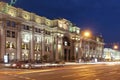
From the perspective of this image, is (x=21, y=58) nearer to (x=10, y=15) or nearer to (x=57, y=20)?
(x=10, y=15)

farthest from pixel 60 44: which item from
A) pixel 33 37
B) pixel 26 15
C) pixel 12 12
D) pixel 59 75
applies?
pixel 59 75

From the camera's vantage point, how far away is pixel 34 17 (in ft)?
311

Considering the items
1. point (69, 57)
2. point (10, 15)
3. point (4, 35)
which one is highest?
point (10, 15)

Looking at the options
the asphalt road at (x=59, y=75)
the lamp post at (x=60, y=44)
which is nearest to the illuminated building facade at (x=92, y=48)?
the lamp post at (x=60, y=44)

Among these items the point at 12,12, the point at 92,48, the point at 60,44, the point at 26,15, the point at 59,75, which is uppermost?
the point at 26,15

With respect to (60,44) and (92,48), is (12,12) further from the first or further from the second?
(92,48)

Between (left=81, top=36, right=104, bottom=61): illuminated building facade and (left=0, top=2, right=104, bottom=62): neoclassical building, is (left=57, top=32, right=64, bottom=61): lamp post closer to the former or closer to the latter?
(left=0, top=2, right=104, bottom=62): neoclassical building

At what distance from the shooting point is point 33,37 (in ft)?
303

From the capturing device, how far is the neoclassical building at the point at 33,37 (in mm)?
78938

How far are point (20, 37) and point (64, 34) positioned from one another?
33757mm

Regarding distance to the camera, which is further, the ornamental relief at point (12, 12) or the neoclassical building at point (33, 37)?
the ornamental relief at point (12, 12)

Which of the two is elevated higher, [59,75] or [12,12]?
[12,12]

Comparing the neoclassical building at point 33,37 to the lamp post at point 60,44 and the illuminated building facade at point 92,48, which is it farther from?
the illuminated building facade at point 92,48

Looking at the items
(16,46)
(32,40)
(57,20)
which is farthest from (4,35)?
(57,20)
